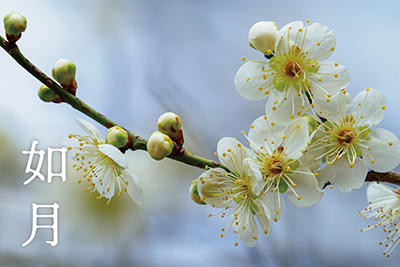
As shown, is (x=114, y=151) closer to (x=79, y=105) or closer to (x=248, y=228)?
(x=79, y=105)

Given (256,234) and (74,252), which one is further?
(74,252)

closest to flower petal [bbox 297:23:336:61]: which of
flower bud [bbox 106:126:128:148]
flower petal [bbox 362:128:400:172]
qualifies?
flower petal [bbox 362:128:400:172]

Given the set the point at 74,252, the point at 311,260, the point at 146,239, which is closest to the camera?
the point at 311,260

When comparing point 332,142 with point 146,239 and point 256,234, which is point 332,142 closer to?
point 256,234

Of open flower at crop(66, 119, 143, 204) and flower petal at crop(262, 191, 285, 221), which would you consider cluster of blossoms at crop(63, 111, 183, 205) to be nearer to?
open flower at crop(66, 119, 143, 204)

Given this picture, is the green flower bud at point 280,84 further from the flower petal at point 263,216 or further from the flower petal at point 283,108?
the flower petal at point 263,216

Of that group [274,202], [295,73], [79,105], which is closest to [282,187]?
[274,202]

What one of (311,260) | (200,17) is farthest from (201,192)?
(200,17)
